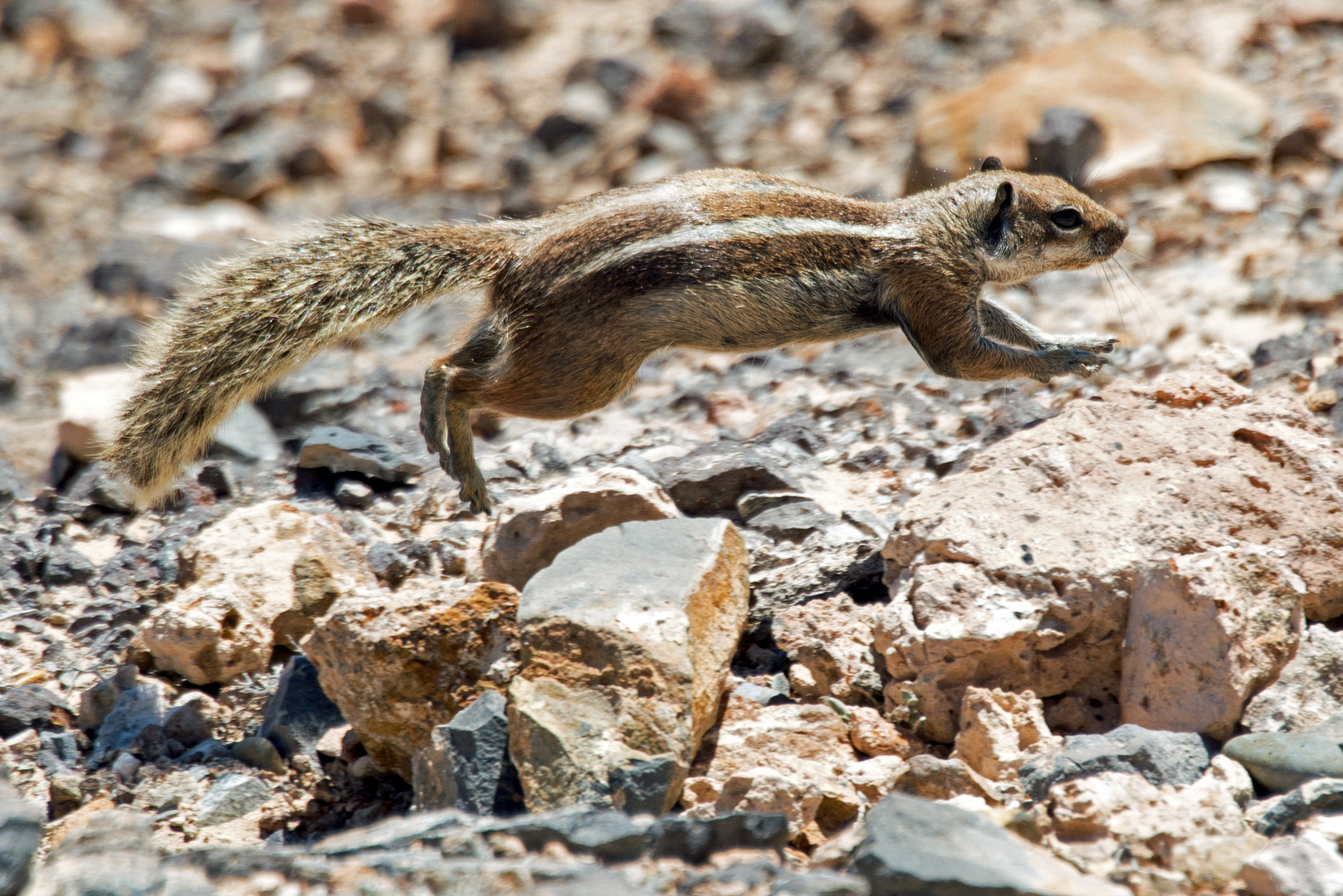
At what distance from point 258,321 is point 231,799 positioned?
1.73m

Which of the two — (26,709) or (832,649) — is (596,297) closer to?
(832,649)

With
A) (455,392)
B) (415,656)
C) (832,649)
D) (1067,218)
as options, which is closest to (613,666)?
(415,656)

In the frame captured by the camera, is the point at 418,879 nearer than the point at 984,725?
Yes

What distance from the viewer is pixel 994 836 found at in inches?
106

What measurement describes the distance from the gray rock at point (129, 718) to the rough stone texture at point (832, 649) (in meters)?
2.15

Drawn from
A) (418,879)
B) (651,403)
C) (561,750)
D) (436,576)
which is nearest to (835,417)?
(651,403)

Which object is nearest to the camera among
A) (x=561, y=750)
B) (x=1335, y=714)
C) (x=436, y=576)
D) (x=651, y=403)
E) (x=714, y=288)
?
(x=561, y=750)

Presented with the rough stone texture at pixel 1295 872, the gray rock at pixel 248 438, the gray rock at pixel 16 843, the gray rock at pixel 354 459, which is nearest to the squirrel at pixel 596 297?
the gray rock at pixel 354 459

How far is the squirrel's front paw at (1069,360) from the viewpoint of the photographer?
5285mm

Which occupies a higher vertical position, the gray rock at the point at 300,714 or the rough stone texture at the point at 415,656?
the rough stone texture at the point at 415,656

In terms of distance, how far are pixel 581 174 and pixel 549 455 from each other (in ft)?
15.7

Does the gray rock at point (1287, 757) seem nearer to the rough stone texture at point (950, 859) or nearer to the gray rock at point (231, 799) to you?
the rough stone texture at point (950, 859)

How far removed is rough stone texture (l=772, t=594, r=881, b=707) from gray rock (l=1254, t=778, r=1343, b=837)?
122cm

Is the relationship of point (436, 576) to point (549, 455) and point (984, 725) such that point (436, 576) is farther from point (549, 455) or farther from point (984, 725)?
point (984, 725)
